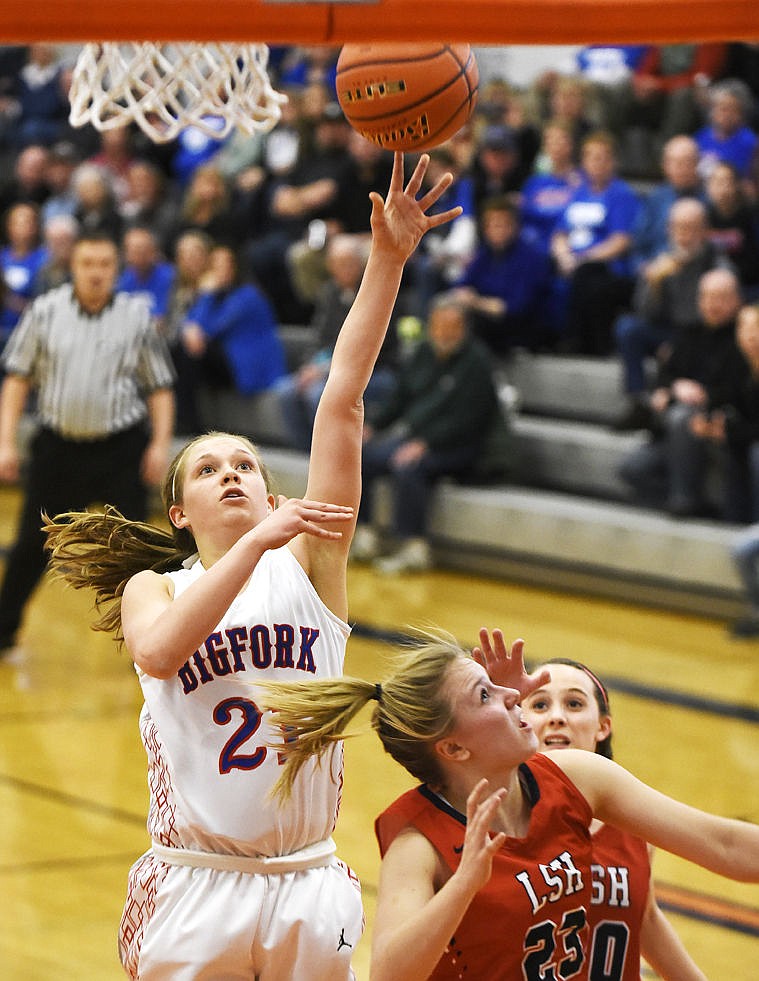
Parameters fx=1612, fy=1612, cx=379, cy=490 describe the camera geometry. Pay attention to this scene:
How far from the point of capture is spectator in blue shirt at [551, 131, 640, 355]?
1102cm

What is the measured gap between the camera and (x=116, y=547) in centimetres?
325

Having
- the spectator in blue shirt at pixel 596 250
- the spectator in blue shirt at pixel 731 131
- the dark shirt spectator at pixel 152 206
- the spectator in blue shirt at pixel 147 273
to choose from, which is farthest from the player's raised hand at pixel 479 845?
the dark shirt spectator at pixel 152 206

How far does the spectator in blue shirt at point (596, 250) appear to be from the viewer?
11023mm

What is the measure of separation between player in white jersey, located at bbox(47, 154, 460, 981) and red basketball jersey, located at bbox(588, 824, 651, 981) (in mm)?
466

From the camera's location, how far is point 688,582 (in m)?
9.30

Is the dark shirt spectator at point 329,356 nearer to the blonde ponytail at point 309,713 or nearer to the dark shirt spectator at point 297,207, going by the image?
the dark shirt spectator at point 297,207

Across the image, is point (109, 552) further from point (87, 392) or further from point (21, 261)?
point (21, 261)

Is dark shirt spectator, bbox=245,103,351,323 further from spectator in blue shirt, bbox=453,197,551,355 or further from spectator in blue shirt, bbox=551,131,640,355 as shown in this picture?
spectator in blue shirt, bbox=551,131,640,355

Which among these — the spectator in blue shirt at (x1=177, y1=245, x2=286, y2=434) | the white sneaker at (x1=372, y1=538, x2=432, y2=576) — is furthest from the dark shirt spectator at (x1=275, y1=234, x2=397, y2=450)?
the white sneaker at (x1=372, y1=538, x2=432, y2=576)

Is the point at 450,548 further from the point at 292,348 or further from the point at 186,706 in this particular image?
the point at 186,706

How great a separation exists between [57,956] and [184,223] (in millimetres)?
8570

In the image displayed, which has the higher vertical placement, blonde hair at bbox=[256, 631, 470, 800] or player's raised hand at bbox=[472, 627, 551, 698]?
player's raised hand at bbox=[472, 627, 551, 698]

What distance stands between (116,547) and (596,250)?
8342 millimetres

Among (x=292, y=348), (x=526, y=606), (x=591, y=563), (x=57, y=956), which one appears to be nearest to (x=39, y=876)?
(x=57, y=956)
